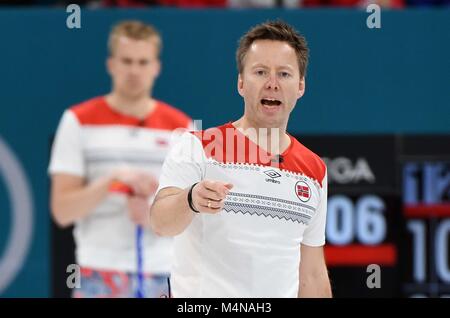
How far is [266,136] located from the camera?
9.85ft

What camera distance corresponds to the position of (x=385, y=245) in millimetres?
6051

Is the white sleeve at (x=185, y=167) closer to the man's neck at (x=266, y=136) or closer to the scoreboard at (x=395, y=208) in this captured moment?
the man's neck at (x=266, y=136)

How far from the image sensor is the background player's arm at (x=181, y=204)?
268 centimetres

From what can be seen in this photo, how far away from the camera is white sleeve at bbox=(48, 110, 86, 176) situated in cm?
536

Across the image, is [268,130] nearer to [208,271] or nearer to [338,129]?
[208,271]

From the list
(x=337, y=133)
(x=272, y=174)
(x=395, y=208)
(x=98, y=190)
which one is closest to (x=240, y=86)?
(x=272, y=174)

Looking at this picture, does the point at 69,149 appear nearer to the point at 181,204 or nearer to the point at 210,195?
the point at 181,204

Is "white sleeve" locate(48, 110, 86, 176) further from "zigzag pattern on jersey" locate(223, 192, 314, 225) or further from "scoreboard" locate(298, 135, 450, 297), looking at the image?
"zigzag pattern on jersey" locate(223, 192, 314, 225)

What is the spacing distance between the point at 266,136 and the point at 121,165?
2.35 meters

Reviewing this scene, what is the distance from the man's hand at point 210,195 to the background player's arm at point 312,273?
18.3 inches

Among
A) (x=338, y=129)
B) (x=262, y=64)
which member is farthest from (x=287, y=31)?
(x=338, y=129)

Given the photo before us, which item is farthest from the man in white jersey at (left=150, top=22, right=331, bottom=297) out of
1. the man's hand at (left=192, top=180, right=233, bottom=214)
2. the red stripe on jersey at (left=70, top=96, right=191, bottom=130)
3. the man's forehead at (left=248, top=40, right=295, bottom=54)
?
the red stripe on jersey at (left=70, top=96, right=191, bottom=130)

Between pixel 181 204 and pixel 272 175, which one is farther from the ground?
pixel 272 175
